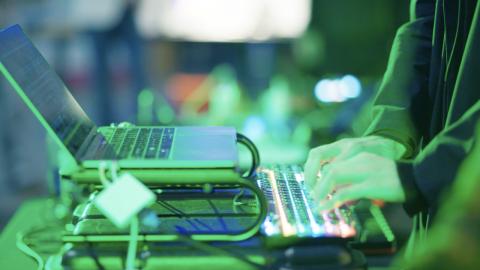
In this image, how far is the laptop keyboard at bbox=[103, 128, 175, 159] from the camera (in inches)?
32.6

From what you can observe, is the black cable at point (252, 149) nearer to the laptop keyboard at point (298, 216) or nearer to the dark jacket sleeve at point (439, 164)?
the laptop keyboard at point (298, 216)

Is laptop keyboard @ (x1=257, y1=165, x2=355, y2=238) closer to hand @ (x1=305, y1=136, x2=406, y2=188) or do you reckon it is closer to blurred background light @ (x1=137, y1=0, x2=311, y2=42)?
hand @ (x1=305, y1=136, x2=406, y2=188)

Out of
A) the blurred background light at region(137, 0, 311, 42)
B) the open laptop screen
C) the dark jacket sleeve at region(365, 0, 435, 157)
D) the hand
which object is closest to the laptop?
the open laptop screen

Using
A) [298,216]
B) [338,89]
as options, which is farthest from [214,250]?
[338,89]

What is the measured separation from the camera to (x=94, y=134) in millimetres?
923

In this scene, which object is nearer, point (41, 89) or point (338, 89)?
point (41, 89)

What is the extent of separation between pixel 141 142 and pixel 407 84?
0.45 m

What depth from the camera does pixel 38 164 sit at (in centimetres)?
411

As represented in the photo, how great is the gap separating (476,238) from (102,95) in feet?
12.9

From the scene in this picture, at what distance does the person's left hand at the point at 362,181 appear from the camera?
775mm

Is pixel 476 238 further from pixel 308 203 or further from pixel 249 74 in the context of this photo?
pixel 249 74

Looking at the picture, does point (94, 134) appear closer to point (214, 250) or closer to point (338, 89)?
point (214, 250)

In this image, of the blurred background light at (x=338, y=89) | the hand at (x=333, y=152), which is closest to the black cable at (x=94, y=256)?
the hand at (x=333, y=152)

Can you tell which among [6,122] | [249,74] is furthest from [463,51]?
[249,74]
